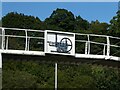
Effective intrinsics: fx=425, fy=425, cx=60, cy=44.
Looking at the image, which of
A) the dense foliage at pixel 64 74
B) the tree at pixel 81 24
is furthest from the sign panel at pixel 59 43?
the tree at pixel 81 24

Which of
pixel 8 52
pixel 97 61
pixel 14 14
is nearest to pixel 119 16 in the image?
pixel 97 61

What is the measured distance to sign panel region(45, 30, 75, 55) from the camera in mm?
21531

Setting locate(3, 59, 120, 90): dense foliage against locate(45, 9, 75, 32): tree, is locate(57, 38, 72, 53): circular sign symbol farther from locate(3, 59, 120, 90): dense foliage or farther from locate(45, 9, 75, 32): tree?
locate(45, 9, 75, 32): tree

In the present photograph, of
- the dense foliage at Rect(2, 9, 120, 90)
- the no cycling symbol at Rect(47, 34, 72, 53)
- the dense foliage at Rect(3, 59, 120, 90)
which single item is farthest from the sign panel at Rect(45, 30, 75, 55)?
the dense foliage at Rect(3, 59, 120, 90)

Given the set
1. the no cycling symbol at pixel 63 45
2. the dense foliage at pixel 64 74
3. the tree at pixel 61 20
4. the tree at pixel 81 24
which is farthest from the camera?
the tree at pixel 61 20

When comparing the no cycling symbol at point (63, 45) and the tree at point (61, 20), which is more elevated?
the tree at point (61, 20)

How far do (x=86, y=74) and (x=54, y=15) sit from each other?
40735 mm

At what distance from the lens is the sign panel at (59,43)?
21531 mm

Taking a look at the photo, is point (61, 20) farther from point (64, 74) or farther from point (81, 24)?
point (64, 74)

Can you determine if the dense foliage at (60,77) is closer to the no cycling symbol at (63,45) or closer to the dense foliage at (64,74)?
the dense foliage at (64,74)

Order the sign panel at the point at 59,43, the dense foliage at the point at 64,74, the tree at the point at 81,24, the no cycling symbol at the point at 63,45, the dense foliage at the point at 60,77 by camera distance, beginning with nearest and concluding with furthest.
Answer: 1. the sign panel at the point at 59,43
2. the no cycling symbol at the point at 63,45
3. the dense foliage at the point at 64,74
4. the dense foliage at the point at 60,77
5. the tree at the point at 81,24

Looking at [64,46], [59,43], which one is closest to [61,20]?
[64,46]

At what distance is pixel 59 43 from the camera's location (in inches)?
864

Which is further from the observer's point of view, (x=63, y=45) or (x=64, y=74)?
(x=64, y=74)
